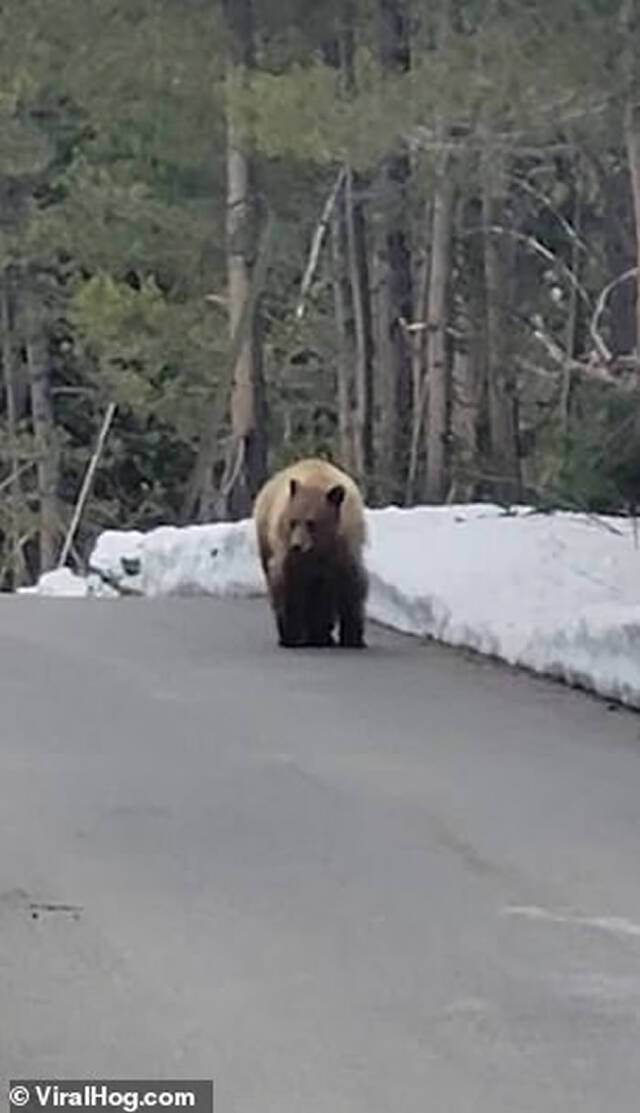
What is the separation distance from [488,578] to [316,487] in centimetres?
188

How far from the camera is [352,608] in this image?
18859 millimetres

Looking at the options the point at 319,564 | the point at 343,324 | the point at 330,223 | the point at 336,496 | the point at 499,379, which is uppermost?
the point at 330,223

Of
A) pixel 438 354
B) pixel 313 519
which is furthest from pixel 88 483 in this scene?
pixel 313 519

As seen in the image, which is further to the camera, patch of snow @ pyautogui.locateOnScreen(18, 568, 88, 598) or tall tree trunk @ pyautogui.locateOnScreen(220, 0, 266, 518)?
tall tree trunk @ pyautogui.locateOnScreen(220, 0, 266, 518)

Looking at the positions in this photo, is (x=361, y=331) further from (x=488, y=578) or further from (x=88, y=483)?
(x=488, y=578)

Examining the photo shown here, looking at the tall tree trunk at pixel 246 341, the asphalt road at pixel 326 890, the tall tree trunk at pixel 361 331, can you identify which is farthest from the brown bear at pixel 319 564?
the tall tree trunk at pixel 361 331

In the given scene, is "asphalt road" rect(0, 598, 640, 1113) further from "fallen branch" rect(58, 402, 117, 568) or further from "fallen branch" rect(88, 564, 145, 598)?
"fallen branch" rect(58, 402, 117, 568)

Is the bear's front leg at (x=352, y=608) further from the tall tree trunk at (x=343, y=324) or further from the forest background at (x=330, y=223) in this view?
the tall tree trunk at (x=343, y=324)

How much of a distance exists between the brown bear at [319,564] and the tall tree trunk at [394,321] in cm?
1598

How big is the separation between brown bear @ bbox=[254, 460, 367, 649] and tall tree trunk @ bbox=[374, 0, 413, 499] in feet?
52.4

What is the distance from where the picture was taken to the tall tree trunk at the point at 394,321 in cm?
3497

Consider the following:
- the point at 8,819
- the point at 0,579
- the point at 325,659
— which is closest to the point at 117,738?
the point at 8,819

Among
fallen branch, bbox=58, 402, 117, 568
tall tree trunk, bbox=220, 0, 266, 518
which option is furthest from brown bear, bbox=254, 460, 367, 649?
fallen branch, bbox=58, 402, 117, 568

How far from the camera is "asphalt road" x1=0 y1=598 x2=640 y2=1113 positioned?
7.82 meters
